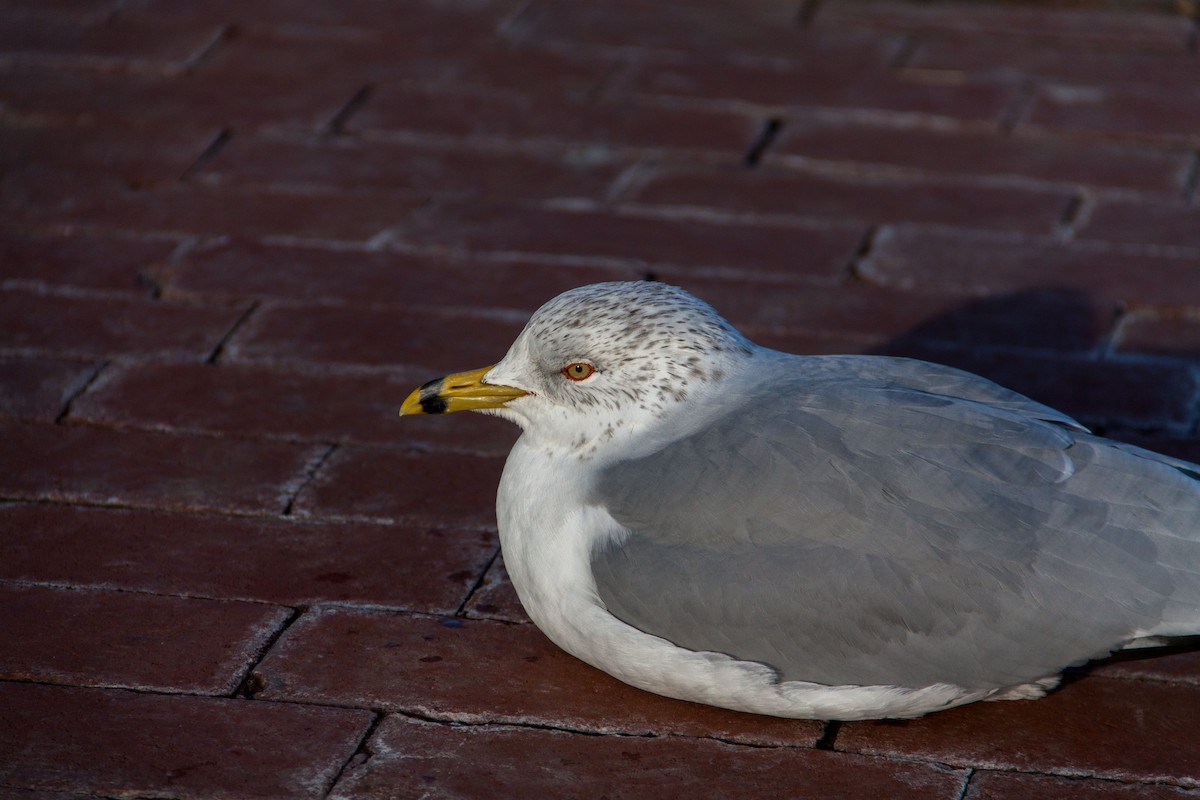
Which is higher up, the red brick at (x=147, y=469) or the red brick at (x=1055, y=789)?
the red brick at (x=147, y=469)

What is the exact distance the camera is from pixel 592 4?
6.66 meters

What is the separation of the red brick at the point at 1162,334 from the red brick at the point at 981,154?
838 millimetres

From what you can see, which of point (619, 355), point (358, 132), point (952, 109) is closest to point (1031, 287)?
point (952, 109)

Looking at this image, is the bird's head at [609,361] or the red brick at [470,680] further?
the bird's head at [609,361]

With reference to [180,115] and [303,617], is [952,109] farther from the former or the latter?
[303,617]

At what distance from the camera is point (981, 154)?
5348 mm

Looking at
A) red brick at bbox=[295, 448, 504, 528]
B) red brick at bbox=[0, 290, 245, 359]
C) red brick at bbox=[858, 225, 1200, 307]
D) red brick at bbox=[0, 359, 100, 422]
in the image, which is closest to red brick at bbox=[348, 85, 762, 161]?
red brick at bbox=[858, 225, 1200, 307]

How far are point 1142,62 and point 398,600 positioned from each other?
4211mm

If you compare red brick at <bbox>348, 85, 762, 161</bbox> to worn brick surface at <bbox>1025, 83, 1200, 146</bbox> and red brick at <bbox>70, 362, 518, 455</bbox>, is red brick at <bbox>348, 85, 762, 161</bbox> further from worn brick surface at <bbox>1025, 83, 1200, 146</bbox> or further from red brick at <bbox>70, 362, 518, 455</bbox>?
red brick at <bbox>70, 362, 518, 455</bbox>

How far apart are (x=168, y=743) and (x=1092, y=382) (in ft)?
8.36

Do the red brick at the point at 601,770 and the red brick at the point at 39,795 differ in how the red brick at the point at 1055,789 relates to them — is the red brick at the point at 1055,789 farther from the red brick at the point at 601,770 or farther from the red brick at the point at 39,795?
the red brick at the point at 39,795

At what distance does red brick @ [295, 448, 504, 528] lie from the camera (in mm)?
3523

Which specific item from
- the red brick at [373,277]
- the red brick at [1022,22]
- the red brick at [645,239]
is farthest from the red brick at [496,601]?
the red brick at [1022,22]

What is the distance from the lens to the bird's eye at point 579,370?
3.00 meters
